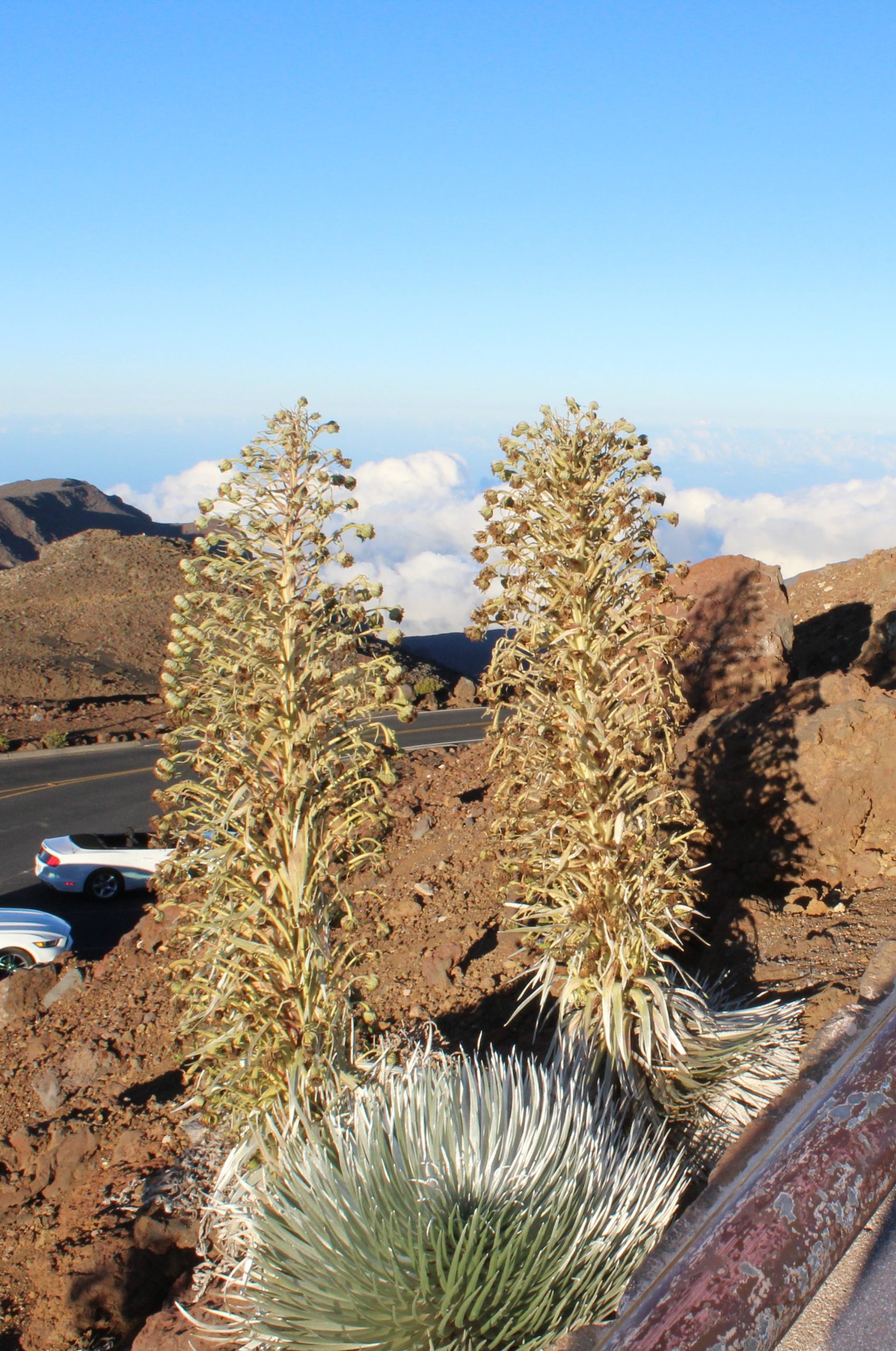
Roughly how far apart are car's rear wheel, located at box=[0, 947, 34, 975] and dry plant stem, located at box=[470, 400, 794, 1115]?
369 inches

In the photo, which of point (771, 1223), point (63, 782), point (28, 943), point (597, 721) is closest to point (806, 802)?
point (597, 721)

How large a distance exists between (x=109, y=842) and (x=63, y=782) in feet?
22.0

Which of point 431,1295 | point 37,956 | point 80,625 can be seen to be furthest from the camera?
point 80,625

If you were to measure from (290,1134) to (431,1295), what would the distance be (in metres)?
0.97

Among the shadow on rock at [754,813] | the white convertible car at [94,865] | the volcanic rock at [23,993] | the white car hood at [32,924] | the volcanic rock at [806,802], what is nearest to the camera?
the volcanic rock at [806,802]

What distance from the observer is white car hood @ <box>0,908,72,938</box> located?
11734mm

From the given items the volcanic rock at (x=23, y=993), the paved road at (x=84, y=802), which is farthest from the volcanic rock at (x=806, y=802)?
the paved road at (x=84, y=802)

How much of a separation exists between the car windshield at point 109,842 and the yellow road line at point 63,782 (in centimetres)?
475

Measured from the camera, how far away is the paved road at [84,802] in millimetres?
14703

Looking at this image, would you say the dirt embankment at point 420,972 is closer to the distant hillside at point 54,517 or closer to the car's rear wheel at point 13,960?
the car's rear wheel at point 13,960

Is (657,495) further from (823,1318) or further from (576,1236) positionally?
(823,1318)

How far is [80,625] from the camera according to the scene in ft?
122

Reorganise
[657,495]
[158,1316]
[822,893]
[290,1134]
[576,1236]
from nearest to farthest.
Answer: [576,1236]
[290,1134]
[158,1316]
[657,495]
[822,893]

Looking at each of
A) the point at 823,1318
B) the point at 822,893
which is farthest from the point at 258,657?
the point at 822,893
